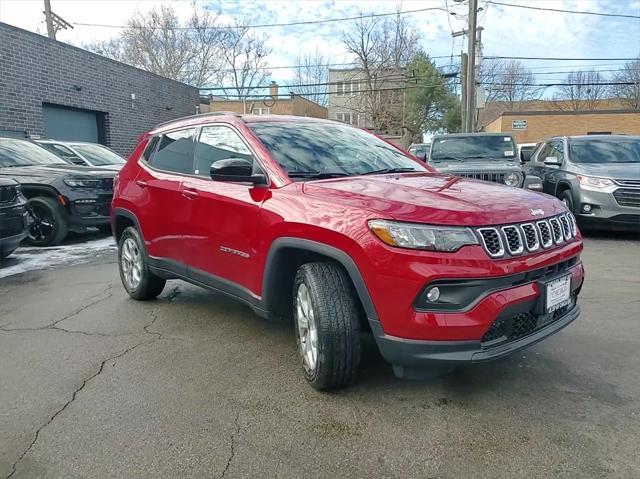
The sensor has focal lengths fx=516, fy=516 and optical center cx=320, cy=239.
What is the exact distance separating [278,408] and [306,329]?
0.49 m

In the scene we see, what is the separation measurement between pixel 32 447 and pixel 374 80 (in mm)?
40010

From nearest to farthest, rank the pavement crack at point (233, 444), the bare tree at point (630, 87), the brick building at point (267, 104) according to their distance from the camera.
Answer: the pavement crack at point (233, 444) → the brick building at point (267, 104) → the bare tree at point (630, 87)

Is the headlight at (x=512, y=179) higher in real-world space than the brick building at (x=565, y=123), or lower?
lower

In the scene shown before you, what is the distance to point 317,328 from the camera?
9.34ft

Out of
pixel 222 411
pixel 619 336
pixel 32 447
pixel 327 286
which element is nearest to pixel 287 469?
pixel 222 411

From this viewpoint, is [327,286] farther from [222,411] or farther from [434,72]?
[434,72]

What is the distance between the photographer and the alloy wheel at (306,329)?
9.76 feet

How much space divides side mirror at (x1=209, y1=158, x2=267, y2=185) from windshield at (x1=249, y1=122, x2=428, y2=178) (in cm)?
20

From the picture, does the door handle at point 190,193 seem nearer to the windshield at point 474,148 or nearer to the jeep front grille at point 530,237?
the jeep front grille at point 530,237

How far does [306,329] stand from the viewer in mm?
3133

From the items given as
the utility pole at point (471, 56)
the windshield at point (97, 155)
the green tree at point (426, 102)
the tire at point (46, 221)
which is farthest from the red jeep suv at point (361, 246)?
the green tree at point (426, 102)

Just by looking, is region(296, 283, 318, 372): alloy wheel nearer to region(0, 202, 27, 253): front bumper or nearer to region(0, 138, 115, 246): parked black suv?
region(0, 202, 27, 253): front bumper

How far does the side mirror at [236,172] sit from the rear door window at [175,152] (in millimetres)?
994

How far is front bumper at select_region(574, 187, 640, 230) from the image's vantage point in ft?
24.9
